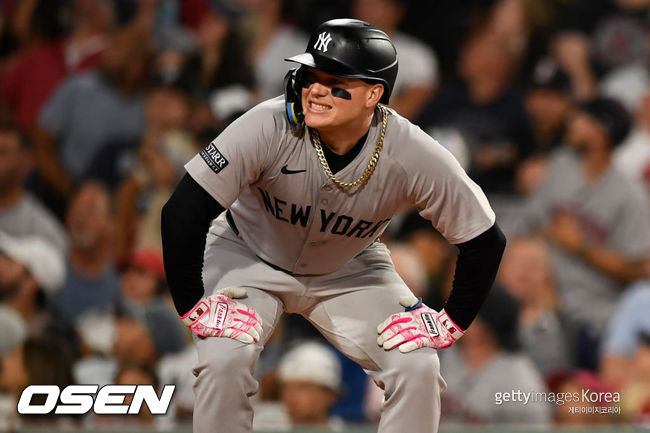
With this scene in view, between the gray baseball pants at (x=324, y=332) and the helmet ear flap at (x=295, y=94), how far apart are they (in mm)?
587

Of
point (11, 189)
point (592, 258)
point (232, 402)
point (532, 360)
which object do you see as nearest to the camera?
point (232, 402)

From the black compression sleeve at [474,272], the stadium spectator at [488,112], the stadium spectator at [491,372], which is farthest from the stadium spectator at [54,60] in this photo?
the black compression sleeve at [474,272]

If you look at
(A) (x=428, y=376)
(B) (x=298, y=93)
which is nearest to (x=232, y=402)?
(A) (x=428, y=376)

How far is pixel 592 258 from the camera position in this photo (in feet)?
18.7

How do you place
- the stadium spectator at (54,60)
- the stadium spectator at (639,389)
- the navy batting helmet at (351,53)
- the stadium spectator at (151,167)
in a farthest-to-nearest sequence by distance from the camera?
the stadium spectator at (54,60)
the stadium spectator at (151,167)
the stadium spectator at (639,389)
the navy batting helmet at (351,53)

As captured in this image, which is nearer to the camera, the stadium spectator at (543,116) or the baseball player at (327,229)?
the baseball player at (327,229)

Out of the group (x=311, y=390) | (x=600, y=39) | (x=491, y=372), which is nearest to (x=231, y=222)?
(x=311, y=390)

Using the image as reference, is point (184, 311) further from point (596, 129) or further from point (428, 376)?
point (596, 129)

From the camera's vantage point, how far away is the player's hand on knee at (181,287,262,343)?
10.2ft

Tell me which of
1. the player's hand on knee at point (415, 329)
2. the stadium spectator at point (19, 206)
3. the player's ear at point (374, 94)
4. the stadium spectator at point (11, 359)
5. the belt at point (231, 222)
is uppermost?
the player's ear at point (374, 94)

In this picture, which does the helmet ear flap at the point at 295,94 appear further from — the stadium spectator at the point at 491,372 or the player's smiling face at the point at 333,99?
the stadium spectator at the point at 491,372

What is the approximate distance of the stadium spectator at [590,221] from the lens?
5.61 metres

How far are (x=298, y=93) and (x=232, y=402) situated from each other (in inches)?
40.3

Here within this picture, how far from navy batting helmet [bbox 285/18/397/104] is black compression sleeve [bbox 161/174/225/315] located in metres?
0.53
